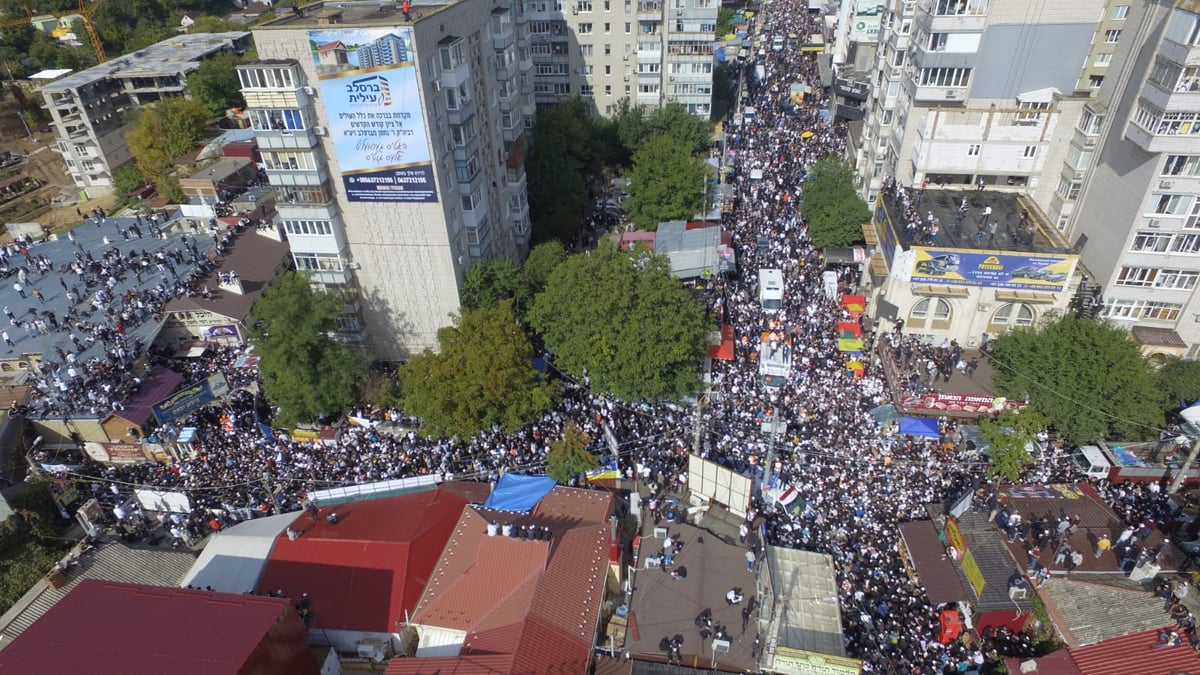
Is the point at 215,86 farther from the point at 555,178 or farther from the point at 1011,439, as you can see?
the point at 1011,439

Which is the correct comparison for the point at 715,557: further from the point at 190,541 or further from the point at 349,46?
the point at 349,46

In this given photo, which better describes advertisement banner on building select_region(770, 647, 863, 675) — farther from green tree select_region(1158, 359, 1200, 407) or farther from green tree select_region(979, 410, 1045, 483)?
green tree select_region(1158, 359, 1200, 407)

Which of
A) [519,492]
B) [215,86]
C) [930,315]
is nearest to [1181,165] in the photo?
[930,315]

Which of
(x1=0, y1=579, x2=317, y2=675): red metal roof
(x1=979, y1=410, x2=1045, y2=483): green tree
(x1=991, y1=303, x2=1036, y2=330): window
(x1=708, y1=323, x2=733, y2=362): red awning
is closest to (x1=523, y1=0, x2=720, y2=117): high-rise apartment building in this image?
(x1=708, y1=323, x2=733, y2=362): red awning

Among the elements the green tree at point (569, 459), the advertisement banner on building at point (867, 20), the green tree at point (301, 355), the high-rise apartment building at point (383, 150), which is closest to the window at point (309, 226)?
the high-rise apartment building at point (383, 150)

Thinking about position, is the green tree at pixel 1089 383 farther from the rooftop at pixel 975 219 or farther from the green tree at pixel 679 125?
the green tree at pixel 679 125

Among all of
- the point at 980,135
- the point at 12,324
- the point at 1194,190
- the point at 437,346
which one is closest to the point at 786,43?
the point at 980,135
